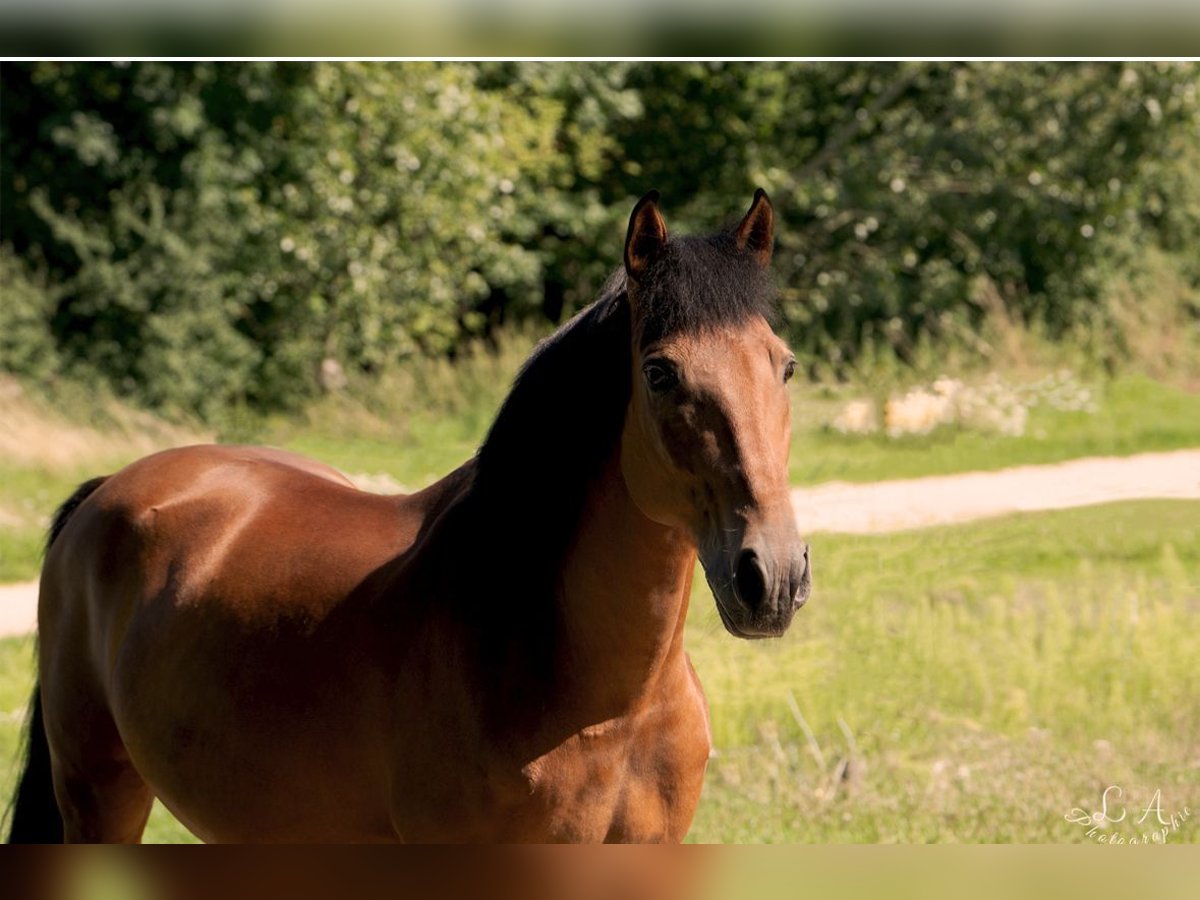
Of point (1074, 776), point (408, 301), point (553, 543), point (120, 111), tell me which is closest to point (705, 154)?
point (408, 301)

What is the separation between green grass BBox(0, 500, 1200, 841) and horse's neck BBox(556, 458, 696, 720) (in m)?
2.23

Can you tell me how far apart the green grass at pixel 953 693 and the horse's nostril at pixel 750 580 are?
2.66 meters

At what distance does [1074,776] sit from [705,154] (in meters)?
11.8

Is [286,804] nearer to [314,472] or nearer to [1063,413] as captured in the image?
[314,472]

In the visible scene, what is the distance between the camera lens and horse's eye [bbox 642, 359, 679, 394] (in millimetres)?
2320

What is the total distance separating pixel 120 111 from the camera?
13547 mm

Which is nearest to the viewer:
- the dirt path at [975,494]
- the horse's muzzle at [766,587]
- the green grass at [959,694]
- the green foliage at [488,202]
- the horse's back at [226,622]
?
the horse's muzzle at [766,587]

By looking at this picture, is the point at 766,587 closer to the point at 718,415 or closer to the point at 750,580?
the point at 750,580

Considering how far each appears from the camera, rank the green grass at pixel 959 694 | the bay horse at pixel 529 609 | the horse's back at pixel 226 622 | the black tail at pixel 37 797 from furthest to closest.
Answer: the green grass at pixel 959 694, the black tail at pixel 37 797, the horse's back at pixel 226 622, the bay horse at pixel 529 609

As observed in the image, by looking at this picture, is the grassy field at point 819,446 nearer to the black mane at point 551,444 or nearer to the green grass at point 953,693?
the green grass at point 953,693

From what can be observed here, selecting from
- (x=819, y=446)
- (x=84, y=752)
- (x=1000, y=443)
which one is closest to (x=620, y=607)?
(x=84, y=752)

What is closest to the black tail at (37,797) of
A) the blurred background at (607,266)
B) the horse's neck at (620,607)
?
the horse's neck at (620,607)

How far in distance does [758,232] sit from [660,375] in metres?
0.42

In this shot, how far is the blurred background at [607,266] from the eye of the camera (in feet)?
29.3
